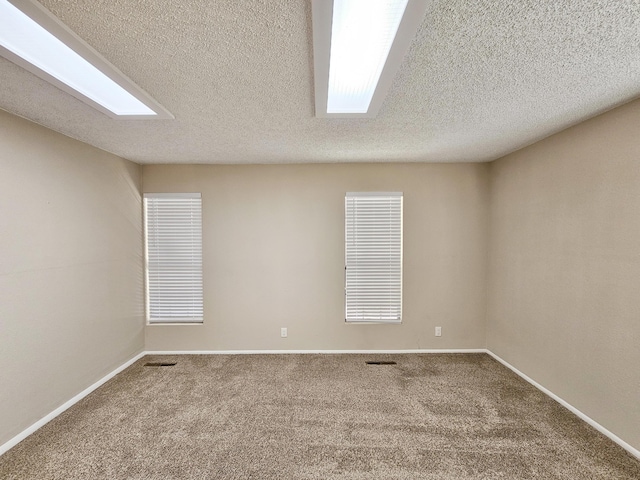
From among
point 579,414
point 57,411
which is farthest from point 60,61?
point 579,414

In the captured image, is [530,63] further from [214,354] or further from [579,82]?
[214,354]

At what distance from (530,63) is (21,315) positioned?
3.92 m

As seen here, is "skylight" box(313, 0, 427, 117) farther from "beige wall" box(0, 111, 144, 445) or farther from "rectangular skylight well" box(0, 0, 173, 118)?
"beige wall" box(0, 111, 144, 445)

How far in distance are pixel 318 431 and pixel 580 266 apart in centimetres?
266

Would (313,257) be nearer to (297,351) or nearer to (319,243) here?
(319,243)

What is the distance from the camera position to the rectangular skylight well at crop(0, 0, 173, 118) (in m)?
1.17

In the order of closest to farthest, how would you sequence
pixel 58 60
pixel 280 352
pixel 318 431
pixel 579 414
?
pixel 58 60 < pixel 318 431 < pixel 579 414 < pixel 280 352

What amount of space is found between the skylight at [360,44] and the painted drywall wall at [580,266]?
75.6 inches

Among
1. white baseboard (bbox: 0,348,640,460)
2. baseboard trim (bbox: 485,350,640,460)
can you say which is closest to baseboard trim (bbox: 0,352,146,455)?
white baseboard (bbox: 0,348,640,460)

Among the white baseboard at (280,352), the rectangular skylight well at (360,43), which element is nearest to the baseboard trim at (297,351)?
the white baseboard at (280,352)

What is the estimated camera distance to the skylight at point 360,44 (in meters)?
1.14

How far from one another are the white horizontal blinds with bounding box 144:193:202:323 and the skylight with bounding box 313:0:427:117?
8.74ft

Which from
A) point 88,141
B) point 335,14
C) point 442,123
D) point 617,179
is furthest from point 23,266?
point 617,179

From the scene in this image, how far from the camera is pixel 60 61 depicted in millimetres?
1506
